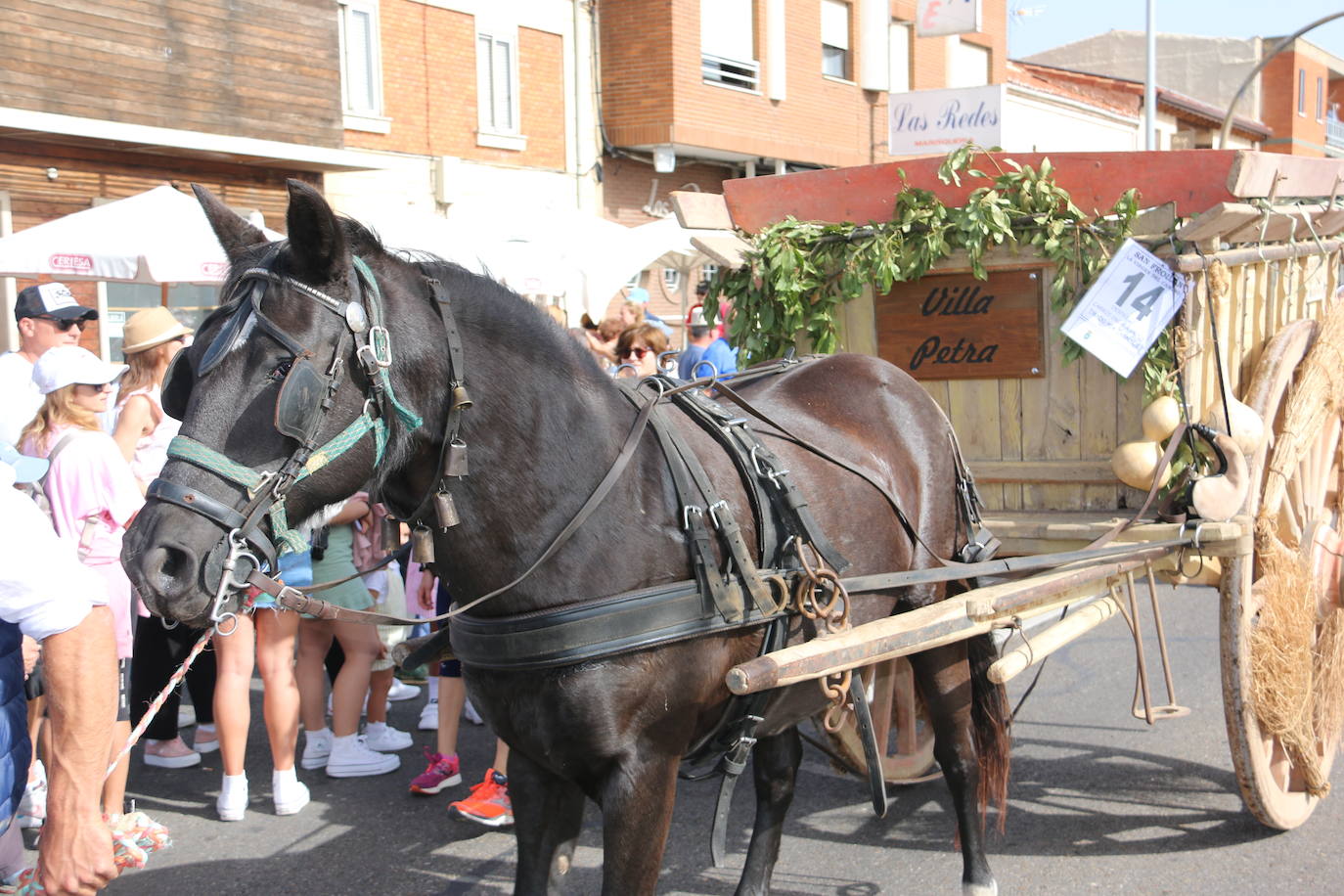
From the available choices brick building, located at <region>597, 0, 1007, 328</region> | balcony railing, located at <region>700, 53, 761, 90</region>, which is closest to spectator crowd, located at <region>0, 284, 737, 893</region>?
brick building, located at <region>597, 0, 1007, 328</region>

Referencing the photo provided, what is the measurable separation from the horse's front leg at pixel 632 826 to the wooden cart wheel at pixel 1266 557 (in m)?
2.24

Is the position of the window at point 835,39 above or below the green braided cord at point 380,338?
above

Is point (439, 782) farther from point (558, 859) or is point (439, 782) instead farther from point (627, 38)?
point (627, 38)

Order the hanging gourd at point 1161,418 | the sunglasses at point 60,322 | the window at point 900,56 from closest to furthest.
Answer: the hanging gourd at point 1161,418 < the sunglasses at point 60,322 < the window at point 900,56

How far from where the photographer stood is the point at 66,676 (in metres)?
2.27

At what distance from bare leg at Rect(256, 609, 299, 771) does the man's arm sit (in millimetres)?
2578

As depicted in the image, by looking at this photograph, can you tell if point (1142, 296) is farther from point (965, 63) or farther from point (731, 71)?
point (965, 63)

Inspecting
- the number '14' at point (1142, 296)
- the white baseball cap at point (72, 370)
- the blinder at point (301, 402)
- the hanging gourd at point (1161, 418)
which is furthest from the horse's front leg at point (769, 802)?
the white baseball cap at point (72, 370)

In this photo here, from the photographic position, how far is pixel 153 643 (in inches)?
210

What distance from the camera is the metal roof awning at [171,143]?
1098 centimetres

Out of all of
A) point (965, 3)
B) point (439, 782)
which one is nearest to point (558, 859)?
point (439, 782)

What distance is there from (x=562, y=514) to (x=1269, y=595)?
2.71 m

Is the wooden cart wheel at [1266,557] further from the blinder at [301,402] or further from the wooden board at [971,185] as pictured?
the blinder at [301,402]

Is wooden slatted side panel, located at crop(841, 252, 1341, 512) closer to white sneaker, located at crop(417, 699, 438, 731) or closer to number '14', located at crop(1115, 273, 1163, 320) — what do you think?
number '14', located at crop(1115, 273, 1163, 320)
